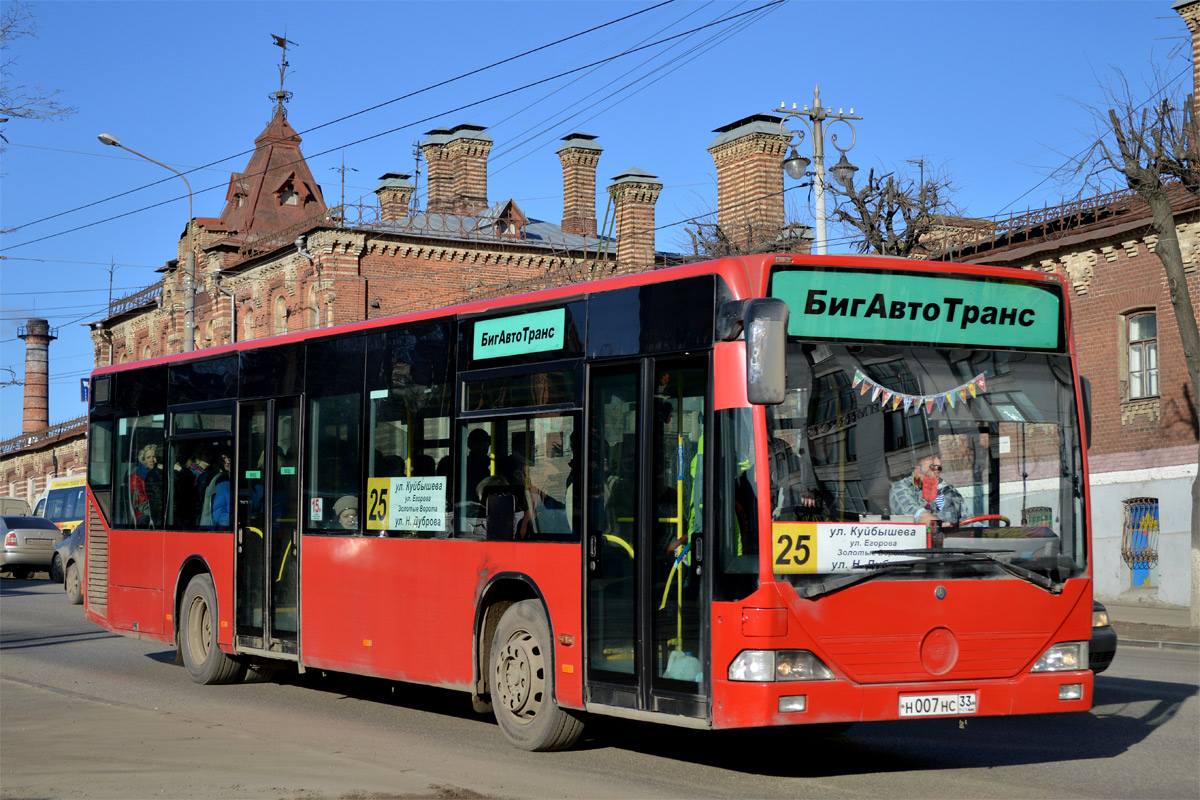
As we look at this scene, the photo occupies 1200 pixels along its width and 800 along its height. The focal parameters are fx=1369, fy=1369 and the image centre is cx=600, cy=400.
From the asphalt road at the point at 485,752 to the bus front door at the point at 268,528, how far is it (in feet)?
2.03

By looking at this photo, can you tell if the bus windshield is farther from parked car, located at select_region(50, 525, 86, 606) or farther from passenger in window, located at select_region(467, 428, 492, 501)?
parked car, located at select_region(50, 525, 86, 606)

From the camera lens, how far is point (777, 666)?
7.57 metres

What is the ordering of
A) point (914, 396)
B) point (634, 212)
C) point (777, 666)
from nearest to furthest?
point (777, 666), point (914, 396), point (634, 212)

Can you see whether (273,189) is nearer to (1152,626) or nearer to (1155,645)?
(1152,626)

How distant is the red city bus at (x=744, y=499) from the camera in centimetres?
770

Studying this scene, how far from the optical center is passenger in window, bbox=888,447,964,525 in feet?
25.8

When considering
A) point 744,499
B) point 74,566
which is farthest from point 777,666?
point 74,566

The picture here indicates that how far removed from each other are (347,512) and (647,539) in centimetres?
401

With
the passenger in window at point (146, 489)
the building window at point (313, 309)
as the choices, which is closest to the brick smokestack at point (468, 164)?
the building window at point (313, 309)

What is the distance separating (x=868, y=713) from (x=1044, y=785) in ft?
4.30

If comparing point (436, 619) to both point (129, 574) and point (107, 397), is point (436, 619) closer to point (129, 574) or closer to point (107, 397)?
point (129, 574)

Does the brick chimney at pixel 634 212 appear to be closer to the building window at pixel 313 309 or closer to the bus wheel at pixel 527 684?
the building window at pixel 313 309

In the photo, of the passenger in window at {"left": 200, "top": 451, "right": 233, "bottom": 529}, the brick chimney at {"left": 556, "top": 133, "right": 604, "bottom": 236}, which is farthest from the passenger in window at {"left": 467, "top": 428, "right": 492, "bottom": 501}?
the brick chimney at {"left": 556, "top": 133, "right": 604, "bottom": 236}

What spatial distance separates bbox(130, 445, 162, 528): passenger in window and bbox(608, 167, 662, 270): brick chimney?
2817 centimetres
